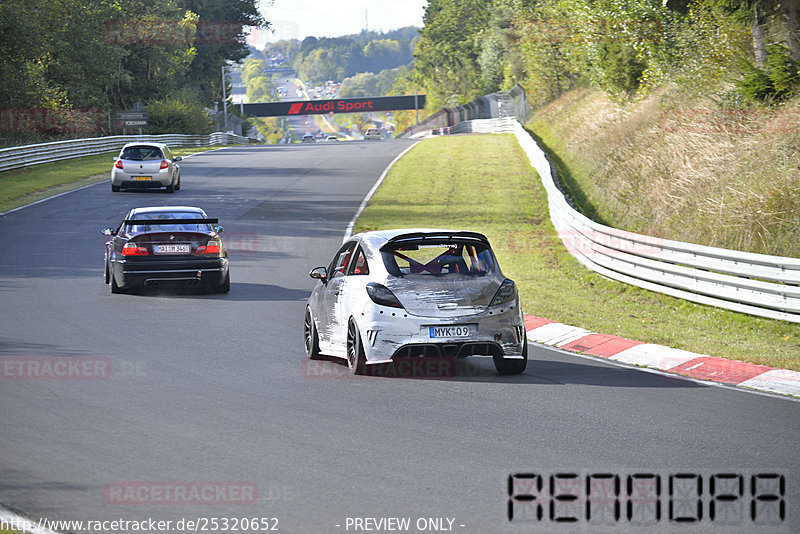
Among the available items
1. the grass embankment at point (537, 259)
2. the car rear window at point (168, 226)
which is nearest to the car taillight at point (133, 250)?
the car rear window at point (168, 226)

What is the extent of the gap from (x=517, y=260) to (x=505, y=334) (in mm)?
11494

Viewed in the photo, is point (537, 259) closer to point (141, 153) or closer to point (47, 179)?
point (141, 153)

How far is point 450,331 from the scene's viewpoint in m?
10.4

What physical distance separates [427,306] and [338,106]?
5439 inches

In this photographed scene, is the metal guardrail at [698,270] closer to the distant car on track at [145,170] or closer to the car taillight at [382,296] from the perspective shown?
the car taillight at [382,296]

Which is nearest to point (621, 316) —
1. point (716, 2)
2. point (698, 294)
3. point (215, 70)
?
point (698, 294)

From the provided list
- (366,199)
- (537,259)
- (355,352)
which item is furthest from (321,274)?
(366,199)

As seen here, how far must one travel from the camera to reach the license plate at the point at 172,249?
17.2m

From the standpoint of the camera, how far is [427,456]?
738 cm

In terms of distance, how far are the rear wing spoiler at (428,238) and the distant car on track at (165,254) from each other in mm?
7220

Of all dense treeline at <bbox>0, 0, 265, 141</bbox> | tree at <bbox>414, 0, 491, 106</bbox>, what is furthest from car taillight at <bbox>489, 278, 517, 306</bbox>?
tree at <bbox>414, 0, 491, 106</bbox>

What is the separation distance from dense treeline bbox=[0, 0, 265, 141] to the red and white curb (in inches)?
1806

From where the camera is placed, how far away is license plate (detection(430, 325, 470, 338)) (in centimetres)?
1032

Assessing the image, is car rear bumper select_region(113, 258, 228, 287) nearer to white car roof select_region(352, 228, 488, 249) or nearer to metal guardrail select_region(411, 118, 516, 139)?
white car roof select_region(352, 228, 488, 249)
